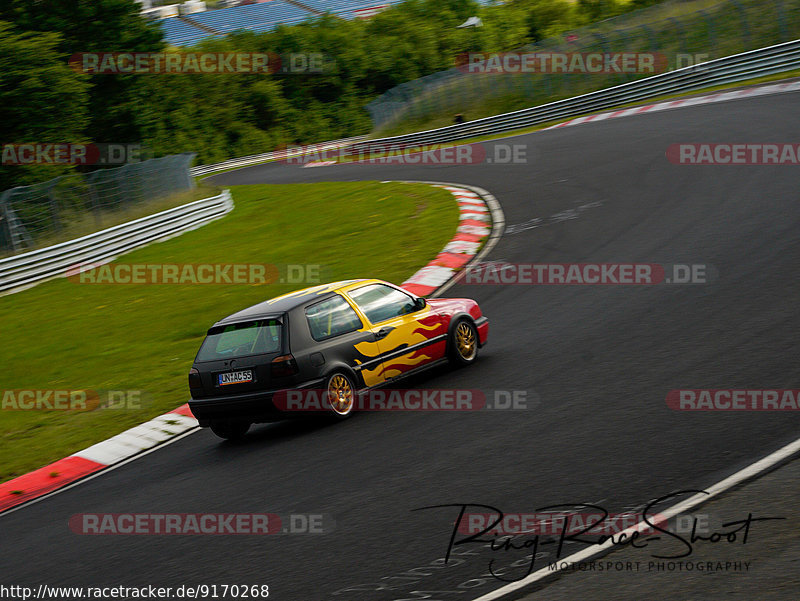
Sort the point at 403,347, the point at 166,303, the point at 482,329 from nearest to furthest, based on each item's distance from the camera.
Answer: the point at 403,347 → the point at 482,329 → the point at 166,303

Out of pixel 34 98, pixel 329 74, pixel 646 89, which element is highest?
pixel 329 74

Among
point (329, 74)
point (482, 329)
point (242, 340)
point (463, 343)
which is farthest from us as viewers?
point (329, 74)

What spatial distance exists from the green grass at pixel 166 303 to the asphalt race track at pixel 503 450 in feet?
4.94

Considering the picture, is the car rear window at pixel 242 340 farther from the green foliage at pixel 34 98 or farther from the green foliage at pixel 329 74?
the green foliage at pixel 329 74

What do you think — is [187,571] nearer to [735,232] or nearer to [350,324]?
[350,324]

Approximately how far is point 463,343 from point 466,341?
0.21 ft

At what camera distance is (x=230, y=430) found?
955cm

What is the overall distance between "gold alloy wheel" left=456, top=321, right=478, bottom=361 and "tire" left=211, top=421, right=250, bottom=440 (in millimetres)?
2489

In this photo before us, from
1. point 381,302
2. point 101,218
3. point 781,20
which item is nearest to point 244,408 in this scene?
point 381,302

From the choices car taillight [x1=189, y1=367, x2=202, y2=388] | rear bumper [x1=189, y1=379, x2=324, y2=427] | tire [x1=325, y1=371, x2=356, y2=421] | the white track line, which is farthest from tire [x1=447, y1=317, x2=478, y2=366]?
the white track line

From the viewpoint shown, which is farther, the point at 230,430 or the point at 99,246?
the point at 99,246

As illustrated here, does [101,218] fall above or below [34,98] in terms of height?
below

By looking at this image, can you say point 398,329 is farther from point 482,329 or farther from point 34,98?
point 34,98

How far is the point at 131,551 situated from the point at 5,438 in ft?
18.4
